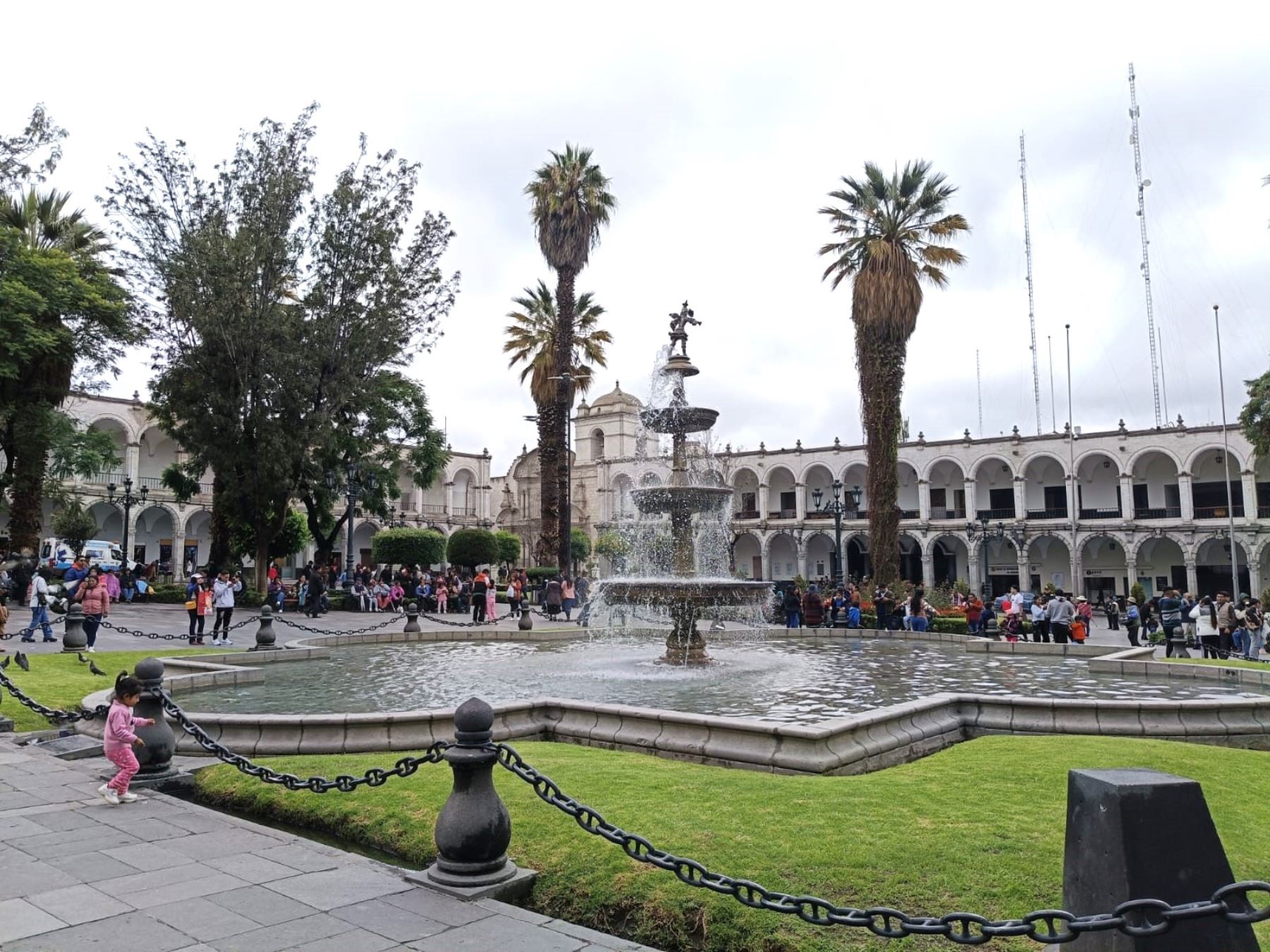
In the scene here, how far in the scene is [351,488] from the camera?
2564 centimetres

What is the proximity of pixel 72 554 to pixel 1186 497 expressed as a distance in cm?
4516

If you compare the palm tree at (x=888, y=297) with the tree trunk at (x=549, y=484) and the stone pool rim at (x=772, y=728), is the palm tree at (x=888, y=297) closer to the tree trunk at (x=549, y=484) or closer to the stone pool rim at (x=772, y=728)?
the tree trunk at (x=549, y=484)

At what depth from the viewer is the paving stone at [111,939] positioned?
3.52 meters

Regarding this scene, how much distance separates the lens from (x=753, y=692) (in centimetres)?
982

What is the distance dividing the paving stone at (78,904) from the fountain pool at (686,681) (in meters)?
3.81

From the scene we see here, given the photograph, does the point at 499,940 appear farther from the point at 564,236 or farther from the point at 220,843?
the point at 564,236

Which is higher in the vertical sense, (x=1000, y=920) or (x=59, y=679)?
(x=59, y=679)

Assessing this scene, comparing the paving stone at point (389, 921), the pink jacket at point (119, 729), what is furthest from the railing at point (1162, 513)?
the paving stone at point (389, 921)

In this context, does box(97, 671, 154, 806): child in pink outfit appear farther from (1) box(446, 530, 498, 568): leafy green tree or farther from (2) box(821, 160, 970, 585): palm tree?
(1) box(446, 530, 498, 568): leafy green tree

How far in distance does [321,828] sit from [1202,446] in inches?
1693

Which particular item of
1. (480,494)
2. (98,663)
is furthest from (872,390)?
(480,494)

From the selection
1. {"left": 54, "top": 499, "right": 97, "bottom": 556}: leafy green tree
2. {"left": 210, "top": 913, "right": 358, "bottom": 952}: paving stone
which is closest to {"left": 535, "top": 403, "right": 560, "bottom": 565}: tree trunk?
{"left": 54, "top": 499, "right": 97, "bottom": 556}: leafy green tree

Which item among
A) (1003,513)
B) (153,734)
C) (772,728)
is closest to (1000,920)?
(772,728)

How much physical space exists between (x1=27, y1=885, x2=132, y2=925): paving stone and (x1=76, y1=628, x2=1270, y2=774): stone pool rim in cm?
287
